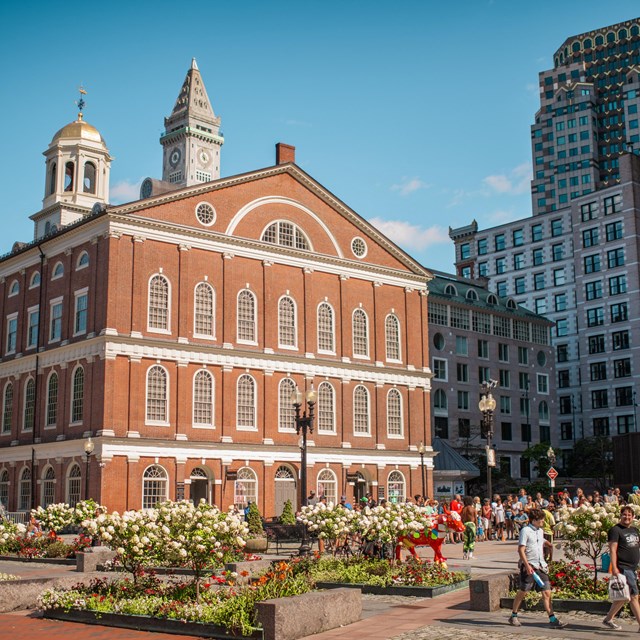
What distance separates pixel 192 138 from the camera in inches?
5940

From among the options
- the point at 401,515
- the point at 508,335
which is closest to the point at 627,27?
the point at 508,335

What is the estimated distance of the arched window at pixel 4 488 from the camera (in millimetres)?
50878

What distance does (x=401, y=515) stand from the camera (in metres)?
22.0

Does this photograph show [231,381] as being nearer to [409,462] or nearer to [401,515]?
[409,462]

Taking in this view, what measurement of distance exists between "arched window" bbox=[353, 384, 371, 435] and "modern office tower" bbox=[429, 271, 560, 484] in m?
23.8

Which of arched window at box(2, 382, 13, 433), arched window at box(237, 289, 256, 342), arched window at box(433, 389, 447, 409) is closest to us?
arched window at box(237, 289, 256, 342)

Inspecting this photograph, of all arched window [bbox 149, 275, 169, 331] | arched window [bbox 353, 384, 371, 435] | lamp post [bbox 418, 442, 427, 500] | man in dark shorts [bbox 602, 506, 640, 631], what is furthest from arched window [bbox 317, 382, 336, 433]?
man in dark shorts [bbox 602, 506, 640, 631]

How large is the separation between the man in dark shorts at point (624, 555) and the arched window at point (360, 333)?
3942 cm

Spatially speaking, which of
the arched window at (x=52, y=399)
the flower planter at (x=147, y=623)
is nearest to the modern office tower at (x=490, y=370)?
the arched window at (x=52, y=399)

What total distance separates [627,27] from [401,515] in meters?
137

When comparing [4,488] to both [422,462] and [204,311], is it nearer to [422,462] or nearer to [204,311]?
[204,311]

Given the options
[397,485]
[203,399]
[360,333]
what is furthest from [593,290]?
[203,399]

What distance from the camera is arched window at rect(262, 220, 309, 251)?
170 ft

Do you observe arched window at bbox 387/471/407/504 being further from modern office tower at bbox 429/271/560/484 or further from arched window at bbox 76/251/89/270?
modern office tower at bbox 429/271/560/484
